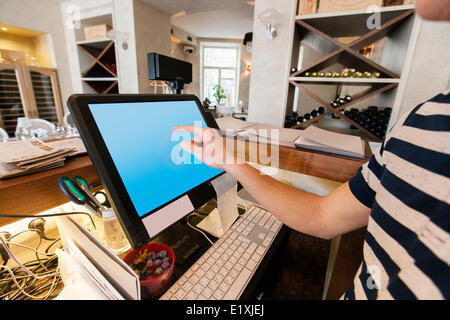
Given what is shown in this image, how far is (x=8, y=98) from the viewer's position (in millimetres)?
3701

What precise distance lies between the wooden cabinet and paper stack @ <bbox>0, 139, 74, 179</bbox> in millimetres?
4488

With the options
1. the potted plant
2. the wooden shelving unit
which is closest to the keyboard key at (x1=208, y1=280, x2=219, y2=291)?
the wooden shelving unit

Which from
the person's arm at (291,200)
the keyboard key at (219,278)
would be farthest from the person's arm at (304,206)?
the keyboard key at (219,278)

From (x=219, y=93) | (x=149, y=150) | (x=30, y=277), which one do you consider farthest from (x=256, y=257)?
(x=219, y=93)

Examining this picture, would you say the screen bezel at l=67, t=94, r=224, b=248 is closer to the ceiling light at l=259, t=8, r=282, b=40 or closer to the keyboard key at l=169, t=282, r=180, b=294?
the keyboard key at l=169, t=282, r=180, b=294

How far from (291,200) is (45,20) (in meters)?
5.42

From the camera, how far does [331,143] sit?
79 cm

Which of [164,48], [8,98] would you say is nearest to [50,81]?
[8,98]

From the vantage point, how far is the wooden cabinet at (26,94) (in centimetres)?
364

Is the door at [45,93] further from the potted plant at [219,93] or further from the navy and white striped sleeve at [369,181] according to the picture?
the navy and white striped sleeve at [369,181]

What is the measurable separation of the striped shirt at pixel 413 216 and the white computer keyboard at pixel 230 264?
21 cm

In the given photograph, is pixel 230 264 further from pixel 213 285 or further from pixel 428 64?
pixel 428 64
